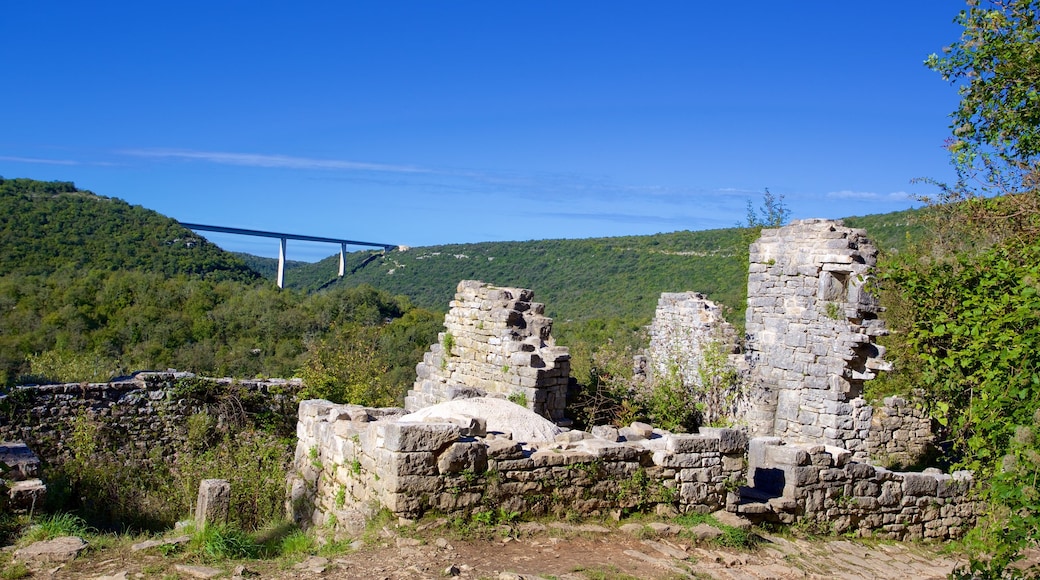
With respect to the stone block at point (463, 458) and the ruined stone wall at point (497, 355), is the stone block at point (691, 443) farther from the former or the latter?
the ruined stone wall at point (497, 355)

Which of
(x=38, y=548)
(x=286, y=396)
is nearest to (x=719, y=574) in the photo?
(x=38, y=548)

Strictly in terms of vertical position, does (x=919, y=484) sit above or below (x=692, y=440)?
below

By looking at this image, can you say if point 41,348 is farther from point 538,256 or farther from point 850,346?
point 538,256

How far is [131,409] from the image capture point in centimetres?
1134

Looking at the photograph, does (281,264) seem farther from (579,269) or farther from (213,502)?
(213,502)

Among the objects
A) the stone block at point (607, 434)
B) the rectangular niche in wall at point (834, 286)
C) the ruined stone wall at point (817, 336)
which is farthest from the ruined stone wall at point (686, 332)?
the stone block at point (607, 434)

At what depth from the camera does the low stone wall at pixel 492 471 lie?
5.93m

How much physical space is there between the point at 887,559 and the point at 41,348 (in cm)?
2244

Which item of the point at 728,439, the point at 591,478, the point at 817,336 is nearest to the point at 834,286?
the point at 817,336

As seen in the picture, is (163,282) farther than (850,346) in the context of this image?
Yes

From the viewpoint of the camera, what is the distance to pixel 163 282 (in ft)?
91.0

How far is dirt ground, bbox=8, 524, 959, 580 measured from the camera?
16.9 ft

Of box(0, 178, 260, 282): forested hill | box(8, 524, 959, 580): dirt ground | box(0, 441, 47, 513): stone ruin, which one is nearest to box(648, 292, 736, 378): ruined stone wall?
box(8, 524, 959, 580): dirt ground

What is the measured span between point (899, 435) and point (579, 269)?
33863mm
